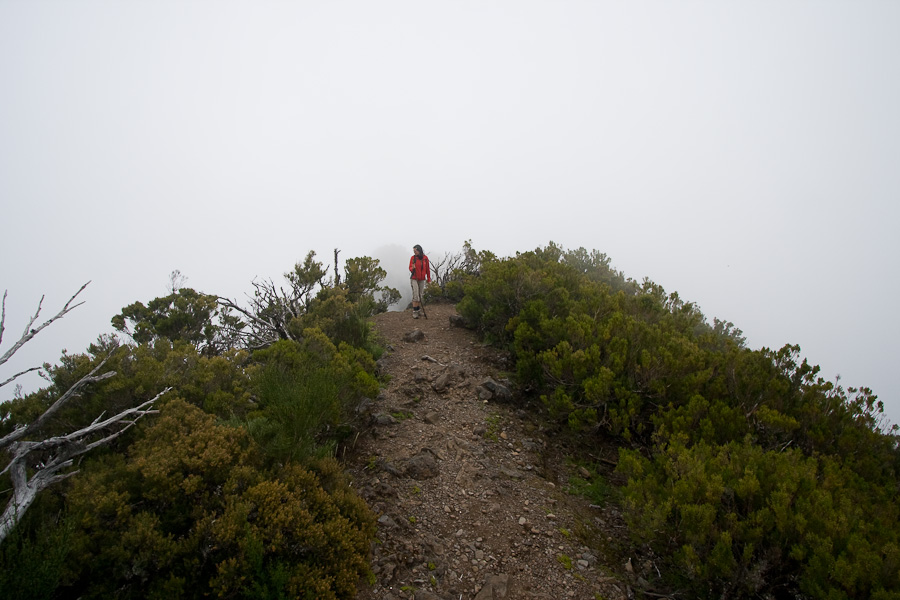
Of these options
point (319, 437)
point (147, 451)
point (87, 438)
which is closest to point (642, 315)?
point (319, 437)

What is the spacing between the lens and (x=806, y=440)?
4688 mm

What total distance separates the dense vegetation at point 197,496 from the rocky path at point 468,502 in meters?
0.49

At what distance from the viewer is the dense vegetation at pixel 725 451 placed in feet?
9.99

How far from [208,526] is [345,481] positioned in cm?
131

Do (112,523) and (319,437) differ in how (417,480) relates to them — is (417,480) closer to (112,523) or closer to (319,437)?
(319,437)

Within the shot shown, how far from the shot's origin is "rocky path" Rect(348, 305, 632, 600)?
11.2ft

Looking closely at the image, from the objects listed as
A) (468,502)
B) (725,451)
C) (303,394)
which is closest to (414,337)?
(303,394)

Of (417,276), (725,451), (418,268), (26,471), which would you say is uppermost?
(418,268)

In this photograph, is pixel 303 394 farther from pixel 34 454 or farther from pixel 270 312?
pixel 270 312

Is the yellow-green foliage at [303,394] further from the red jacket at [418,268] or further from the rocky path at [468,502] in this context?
the red jacket at [418,268]

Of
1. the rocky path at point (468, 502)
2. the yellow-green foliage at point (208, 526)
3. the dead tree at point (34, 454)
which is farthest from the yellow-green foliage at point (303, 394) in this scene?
the dead tree at point (34, 454)

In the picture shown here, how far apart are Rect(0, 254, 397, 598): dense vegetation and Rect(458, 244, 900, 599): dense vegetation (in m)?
2.69

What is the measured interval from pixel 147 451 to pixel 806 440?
22.7 feet

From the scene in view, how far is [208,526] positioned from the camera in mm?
2904
